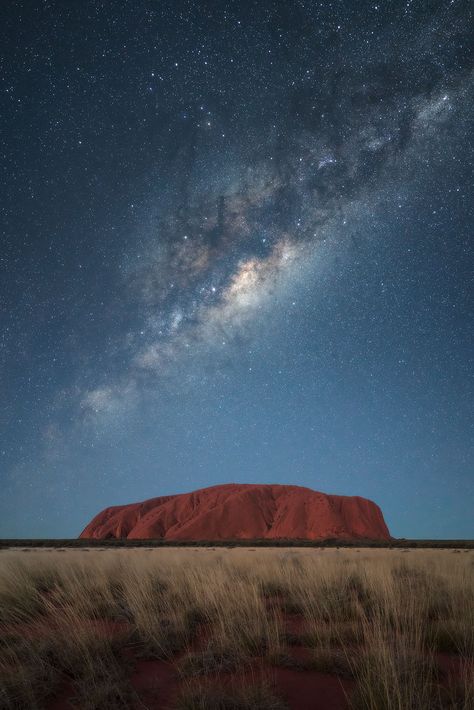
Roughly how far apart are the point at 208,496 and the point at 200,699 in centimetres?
8472

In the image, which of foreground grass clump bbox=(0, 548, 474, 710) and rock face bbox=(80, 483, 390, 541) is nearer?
foreground grass clump bbox=(0, 548, 474, 710)

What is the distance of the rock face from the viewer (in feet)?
222

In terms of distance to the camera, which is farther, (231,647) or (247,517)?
(247,517)

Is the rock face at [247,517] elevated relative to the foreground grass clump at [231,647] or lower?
lower

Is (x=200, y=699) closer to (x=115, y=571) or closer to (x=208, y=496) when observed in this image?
(x=115, y=571)

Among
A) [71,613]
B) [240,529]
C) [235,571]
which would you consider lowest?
[240,529]

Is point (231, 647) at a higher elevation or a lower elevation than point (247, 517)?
higher

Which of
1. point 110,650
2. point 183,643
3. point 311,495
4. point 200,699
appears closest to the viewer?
point 200,699

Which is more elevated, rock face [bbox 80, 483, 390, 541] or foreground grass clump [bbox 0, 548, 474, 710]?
foreground grass clump [bbox 0, 548, 474, 710]

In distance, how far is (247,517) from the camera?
70.9 meters

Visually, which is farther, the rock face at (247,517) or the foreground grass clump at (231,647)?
the rock face at (247,517)

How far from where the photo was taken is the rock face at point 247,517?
6762 centimetres

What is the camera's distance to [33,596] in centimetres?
630

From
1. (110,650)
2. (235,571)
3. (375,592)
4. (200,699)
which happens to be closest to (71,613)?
(110,650)
